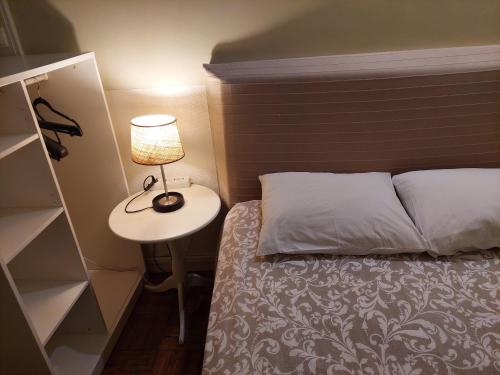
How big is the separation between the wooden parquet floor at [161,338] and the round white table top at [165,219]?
55 centimetres

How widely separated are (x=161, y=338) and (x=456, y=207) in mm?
1424

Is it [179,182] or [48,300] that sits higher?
[179,182]

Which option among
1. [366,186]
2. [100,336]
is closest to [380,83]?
[366,186]

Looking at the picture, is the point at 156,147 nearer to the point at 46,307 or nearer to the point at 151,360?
the point at 46,307

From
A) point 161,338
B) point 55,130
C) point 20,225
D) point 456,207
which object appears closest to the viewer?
point 20,225

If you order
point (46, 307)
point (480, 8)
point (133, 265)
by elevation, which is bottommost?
point (133, 265)

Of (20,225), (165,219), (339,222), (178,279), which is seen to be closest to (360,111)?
(339,222)

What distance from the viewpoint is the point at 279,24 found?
1540 mm

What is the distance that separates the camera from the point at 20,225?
48.4 inches

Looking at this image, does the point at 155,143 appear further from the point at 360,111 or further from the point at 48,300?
the point at 360,111

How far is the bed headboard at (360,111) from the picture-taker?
1522 mm

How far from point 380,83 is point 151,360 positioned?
159cm

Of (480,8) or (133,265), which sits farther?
(133,265)

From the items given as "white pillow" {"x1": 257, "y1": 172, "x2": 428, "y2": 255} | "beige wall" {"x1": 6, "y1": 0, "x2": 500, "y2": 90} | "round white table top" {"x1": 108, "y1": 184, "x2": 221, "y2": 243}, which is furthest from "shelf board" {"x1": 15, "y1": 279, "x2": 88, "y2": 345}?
"beige wall" {"x1": 6, "y1": 0, "x2": 500, "y2": 90}
